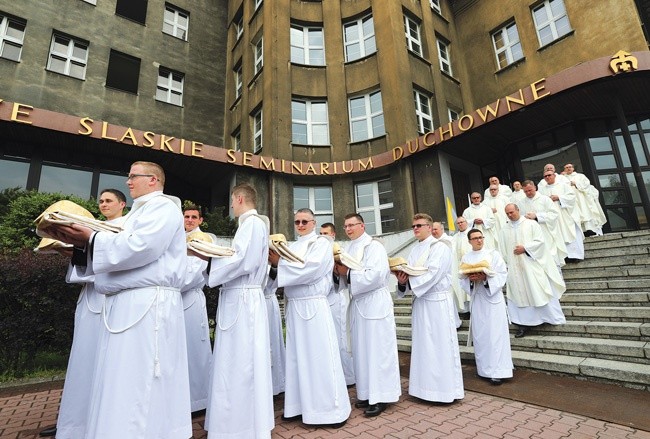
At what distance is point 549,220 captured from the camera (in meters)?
7.91

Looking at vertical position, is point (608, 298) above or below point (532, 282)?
below

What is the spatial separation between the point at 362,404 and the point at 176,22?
65.7ft

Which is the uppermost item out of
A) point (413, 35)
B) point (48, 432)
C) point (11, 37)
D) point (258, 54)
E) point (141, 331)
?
point (258, 54)

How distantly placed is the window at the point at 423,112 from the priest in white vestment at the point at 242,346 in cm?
1255

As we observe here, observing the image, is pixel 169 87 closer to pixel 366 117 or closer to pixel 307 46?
pixel 307 46

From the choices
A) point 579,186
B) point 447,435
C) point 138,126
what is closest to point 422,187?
point 579,186

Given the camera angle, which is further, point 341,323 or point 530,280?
point 530,280

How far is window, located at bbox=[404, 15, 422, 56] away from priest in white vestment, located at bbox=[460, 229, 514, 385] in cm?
1261

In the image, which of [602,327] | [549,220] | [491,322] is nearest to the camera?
[491,322]

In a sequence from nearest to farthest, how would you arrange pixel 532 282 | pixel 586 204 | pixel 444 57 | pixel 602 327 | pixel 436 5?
pixel 602 327
pixel 532 282
pixel 586 204
pixel 444 57
pixel 436 5

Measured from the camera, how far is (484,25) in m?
16.7

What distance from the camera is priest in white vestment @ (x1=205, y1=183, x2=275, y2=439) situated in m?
3.35

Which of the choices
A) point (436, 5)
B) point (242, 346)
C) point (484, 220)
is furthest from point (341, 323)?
point (436, 5)

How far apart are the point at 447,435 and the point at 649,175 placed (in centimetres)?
1276
